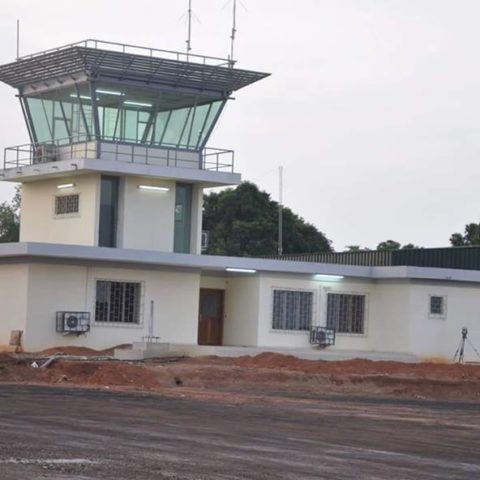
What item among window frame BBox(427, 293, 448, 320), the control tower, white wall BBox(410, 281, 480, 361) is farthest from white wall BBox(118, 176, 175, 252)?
window frame BBox(427, 293, 448, 320)

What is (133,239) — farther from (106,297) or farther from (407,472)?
(407,472)

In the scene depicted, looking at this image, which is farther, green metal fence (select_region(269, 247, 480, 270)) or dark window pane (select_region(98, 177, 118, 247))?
green metal fence (select_region(269, 247, 480, 270))

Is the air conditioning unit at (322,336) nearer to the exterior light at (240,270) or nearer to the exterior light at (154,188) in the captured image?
the exterior light at (240,270)

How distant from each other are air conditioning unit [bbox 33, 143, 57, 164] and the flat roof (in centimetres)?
647

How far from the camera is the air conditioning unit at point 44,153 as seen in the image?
1944 inches

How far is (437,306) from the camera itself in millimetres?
48281

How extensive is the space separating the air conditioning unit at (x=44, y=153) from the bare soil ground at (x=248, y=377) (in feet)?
34.7

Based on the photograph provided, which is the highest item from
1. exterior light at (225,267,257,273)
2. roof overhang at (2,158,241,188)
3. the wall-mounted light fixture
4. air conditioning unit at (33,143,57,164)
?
the wall-mounted light fixture

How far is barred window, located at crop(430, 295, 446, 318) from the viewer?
158 ft

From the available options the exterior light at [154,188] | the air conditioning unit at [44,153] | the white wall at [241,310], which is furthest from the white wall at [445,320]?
the air conditioning unit at [44,153]

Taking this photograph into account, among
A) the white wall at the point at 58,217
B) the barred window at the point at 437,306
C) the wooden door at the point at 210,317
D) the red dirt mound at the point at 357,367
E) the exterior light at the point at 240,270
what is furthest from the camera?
the barred window at the point at 437,306

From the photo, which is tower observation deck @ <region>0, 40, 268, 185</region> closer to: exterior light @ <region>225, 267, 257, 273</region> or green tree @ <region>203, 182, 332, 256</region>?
exterior light @ <region>225, 267, 257, 273</region>

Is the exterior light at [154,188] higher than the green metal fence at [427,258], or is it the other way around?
the exterior light at [154,188]

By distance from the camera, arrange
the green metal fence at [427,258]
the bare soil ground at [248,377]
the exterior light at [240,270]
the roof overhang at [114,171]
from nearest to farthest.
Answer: the bare soil ground at [248,377]
the exterior light at [240,270]
the roof overhang at [114,171]
the green metal fence at [427,258]
